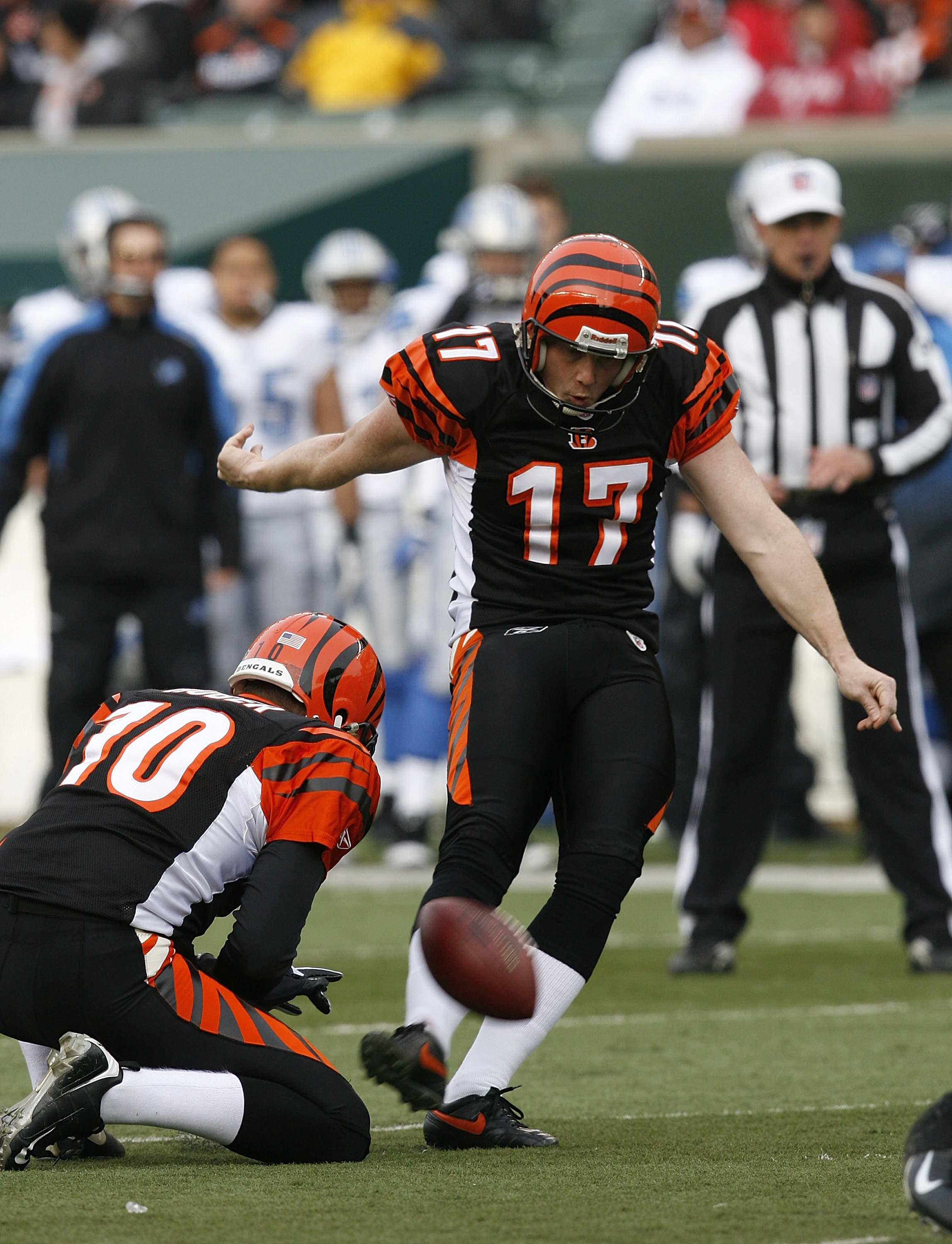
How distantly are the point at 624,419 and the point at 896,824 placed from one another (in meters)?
2.54

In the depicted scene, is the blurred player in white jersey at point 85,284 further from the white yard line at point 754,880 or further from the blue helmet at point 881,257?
the blue helmet at point 881,257

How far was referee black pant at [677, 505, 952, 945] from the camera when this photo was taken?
237 inches

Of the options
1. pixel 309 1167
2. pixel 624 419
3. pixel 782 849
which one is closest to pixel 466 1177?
pixel 309 1167

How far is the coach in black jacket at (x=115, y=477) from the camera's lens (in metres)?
7.53

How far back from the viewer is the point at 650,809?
3.84 metres

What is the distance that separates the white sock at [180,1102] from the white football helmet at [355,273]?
620cm

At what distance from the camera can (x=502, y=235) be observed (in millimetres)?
8289

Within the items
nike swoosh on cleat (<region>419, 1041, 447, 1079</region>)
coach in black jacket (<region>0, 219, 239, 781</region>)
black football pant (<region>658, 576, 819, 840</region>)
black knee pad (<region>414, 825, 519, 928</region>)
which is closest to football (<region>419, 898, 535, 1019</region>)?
nike swoosh on cleat (<region>419, 1041, 447, 1079</region>)

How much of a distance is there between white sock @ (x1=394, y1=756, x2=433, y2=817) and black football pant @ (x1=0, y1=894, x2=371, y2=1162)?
4.77m

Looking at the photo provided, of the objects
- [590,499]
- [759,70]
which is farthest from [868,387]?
[759,70]

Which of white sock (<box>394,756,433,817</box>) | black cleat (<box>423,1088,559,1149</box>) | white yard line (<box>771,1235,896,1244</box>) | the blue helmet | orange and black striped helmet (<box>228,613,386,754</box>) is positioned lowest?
white sock (<box>394,756,433,817</box>)

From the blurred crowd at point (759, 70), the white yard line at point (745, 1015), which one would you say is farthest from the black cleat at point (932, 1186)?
the blurred crowd at point (759, 70)

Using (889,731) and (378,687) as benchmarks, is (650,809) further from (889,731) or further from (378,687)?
(889,731)

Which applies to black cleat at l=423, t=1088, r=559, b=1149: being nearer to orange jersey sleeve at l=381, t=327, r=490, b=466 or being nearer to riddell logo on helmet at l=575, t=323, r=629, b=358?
orange jersey sleeve at l=381, t=327, r=490, b=466
